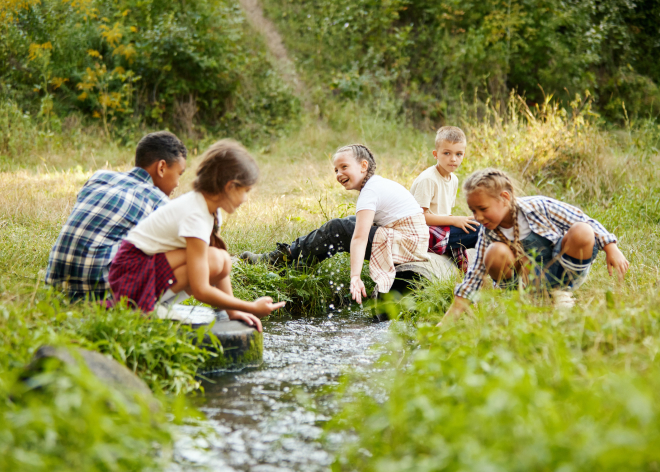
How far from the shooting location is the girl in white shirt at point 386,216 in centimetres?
486

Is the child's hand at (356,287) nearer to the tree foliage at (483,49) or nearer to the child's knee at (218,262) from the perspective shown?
the child's knee at (218,262)

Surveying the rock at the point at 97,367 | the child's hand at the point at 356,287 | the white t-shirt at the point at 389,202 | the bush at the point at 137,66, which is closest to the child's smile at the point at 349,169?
the white t-shirt at the point at 389,202

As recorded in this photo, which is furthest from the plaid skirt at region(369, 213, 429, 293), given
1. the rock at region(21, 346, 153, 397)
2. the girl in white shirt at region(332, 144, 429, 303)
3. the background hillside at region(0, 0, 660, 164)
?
the background hillside at region(0, 0, 660, 164)

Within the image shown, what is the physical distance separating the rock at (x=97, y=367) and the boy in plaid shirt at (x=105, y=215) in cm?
94

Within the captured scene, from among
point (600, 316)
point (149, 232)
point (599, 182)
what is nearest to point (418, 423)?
point (600, 316)

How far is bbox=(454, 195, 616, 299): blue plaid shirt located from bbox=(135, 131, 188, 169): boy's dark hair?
78.5 inches

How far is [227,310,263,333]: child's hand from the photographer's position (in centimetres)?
352

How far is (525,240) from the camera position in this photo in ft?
12.1

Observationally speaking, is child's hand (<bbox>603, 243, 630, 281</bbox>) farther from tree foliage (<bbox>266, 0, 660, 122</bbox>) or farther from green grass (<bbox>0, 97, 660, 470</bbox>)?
tree foliage (<bbox>266, 0, 660, 122</bbox>)

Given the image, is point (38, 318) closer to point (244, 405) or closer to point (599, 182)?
point (244, 405)

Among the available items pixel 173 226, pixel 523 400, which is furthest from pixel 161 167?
pixel 523 400

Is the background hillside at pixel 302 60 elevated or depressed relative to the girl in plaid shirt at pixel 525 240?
elevated

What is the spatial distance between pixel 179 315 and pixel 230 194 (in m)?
0.76

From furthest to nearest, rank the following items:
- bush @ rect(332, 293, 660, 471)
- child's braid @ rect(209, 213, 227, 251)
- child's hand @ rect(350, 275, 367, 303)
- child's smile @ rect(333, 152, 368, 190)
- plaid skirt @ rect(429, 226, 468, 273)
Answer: plaid skirt @ rect(429, 226, 468, 273)
child's smile @ rect(333, 152, 368, 190)
child's hand @ rect(350, 275, 367, 303)
child's braid @ rect(209, 213, 227, 251)
bush @ rect(332, 293, 660, 471)
